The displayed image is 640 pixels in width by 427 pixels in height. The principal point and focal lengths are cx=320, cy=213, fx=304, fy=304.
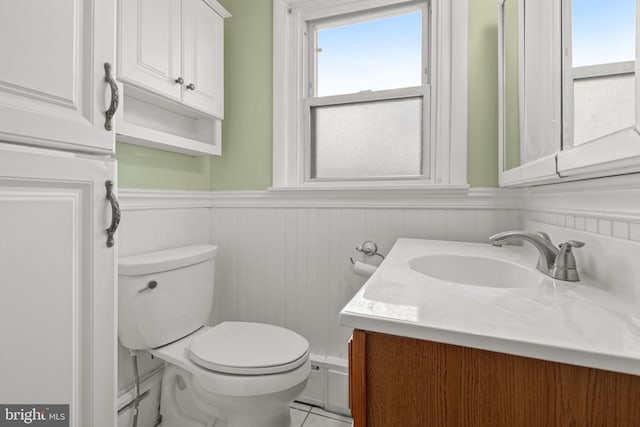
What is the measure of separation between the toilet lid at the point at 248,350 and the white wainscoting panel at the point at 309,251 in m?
0.32

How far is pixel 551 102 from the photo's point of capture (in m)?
0.76

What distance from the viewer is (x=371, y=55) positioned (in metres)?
1.56

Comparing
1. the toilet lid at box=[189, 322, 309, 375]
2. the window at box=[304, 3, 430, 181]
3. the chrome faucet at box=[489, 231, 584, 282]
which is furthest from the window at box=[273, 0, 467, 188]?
the toilet lid at box=[189, 322, 309, 375]

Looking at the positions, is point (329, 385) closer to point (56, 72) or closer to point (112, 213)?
point (112, 213)

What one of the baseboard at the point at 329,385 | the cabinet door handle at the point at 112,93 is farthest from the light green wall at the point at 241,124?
the baseboard at the point at 329,385

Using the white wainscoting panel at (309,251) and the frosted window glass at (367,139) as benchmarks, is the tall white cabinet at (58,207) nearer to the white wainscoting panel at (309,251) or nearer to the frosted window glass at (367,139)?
the white wainscoting panel at (309,251)

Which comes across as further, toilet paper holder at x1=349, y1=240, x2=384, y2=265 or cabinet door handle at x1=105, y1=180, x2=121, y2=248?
toilet paper holder at x1=349, y1=240, x2=384, y2=265

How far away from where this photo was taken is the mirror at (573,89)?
1.63 feet

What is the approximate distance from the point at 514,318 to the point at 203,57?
5.29 ft

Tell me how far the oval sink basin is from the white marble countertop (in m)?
0.24

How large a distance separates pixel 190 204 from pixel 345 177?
837 mm

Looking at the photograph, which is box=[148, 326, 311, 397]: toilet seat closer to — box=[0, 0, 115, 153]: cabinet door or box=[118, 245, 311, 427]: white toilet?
box=[118, 245, 311, 427]: white toilet

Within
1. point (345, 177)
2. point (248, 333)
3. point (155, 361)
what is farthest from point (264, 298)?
point (345, 177)

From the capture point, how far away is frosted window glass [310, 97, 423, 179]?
59.6 inches
